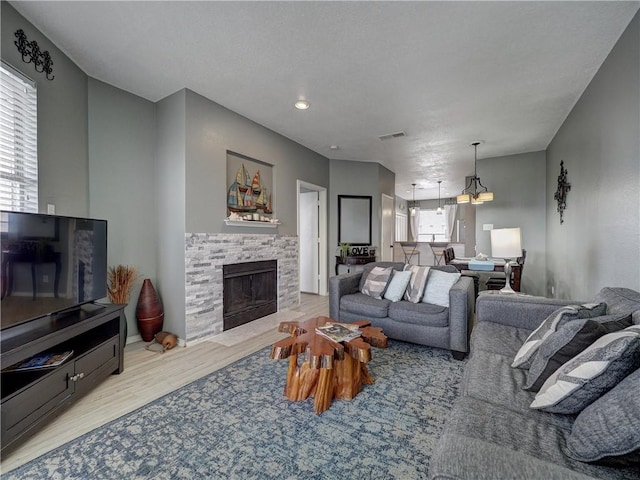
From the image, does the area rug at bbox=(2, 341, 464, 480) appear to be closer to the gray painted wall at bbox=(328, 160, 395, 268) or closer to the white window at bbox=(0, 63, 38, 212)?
the white window at bbox=(0, 63, 38, 212)

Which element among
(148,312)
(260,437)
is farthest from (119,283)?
(260,437)

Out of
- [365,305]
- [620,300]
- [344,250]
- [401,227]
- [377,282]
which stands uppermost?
[401,227]

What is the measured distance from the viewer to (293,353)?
2.00m

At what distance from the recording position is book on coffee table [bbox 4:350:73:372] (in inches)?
67.8

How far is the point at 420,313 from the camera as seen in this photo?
2801 mm

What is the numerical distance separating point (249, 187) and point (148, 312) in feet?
6.33

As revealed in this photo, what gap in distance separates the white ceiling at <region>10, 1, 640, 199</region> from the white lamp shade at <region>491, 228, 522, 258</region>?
1524mm

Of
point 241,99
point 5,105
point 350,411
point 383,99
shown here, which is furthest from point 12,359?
point 383,99

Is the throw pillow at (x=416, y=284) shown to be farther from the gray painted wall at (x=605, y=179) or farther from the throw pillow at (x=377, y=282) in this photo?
the gray painted wall at (x=605, y=179)

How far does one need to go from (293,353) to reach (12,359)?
1.54m

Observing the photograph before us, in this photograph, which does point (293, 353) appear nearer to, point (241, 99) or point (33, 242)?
point (33, 242)

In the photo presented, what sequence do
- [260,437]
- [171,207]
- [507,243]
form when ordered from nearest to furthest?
[260,437] < [171,207] < [507,243]

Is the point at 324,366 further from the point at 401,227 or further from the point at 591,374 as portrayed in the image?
the point at 401,227

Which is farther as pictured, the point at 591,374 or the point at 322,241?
the point at 322,241
